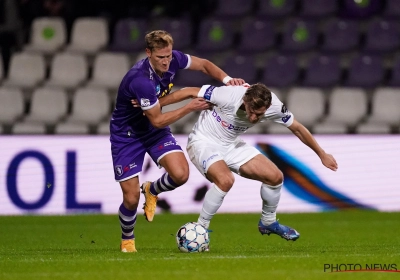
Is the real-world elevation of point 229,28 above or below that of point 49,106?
above

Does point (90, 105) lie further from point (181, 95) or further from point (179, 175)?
point (181, 95)

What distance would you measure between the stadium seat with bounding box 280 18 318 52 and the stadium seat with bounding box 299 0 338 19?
25 centimetres

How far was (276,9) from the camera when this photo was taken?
49.2 ft

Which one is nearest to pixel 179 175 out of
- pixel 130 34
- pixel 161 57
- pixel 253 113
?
pixel 253 113

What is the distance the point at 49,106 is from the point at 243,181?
11.9ft

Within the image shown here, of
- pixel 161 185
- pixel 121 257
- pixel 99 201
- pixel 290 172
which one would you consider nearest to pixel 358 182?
pixel 290 172

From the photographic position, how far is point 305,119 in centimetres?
1362

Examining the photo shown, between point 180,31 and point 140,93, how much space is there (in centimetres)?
704

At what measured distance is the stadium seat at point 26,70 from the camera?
48.6 ft

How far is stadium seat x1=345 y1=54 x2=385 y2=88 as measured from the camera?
555 inches

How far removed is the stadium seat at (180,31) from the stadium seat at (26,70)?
2.06 metres

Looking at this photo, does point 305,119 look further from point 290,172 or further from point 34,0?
point 34,0

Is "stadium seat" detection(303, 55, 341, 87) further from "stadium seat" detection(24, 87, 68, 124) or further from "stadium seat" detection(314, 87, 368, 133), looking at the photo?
"stadium seat" detection(24, 87, 68, 124)

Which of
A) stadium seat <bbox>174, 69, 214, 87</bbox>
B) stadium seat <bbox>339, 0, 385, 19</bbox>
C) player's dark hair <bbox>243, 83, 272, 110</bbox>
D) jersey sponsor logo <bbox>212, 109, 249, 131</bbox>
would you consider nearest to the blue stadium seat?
stadium seat <bbox>174, 69, 214, 87</bbox>
